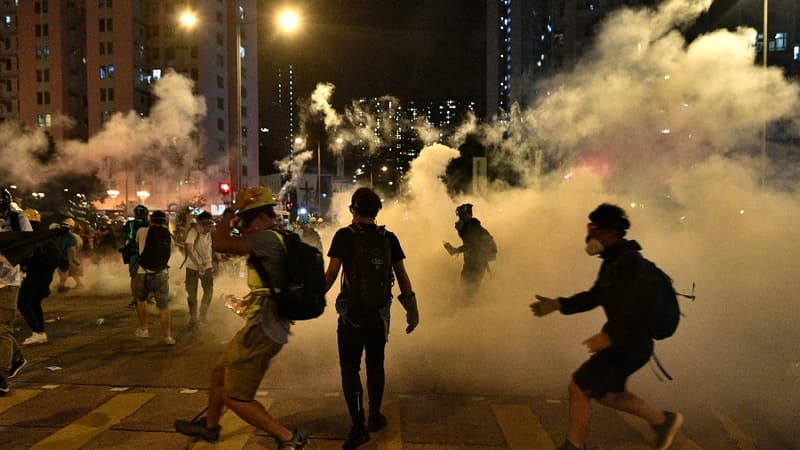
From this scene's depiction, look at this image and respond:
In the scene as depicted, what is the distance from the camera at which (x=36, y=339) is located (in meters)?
7.81

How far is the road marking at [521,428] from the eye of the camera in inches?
188

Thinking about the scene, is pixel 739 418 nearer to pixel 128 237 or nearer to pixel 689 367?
pixel 689 367

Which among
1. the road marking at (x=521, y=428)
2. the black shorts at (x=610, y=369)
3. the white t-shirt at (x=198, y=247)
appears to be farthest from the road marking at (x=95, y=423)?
the black shorts at (x=610, y=369)

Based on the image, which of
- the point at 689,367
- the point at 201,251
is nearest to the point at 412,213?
the point at 201,251

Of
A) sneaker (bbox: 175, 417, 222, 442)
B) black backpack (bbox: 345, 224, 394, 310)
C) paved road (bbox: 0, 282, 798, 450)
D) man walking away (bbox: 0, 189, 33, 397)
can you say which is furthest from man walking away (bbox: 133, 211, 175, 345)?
black backpack (bbox: 345, 224, 394, 310)

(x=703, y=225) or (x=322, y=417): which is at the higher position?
(x=703, y=225)

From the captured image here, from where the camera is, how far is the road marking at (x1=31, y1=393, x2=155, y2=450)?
460cm

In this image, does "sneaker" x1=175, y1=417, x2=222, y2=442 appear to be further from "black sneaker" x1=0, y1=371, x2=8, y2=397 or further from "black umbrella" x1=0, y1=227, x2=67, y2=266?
"black umbrella" x1=0, y1=227, x2=67, y2=266

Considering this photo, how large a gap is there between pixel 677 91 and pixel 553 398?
41.1 ft

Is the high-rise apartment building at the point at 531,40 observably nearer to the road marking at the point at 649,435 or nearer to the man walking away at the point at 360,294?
the road marking at the point at 649,435

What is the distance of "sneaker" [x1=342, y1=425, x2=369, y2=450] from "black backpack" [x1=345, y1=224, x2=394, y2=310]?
2.83 feet

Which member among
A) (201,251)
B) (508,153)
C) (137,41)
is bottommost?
(201,251)

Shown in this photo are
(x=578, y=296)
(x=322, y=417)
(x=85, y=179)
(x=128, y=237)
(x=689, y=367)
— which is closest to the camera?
(x=578, y=296)

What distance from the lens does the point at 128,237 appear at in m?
8.84
